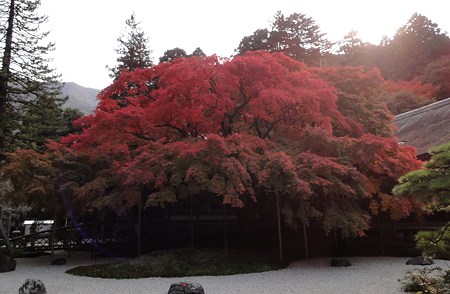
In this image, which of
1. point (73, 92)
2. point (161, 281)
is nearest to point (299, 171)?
point (161, 281)

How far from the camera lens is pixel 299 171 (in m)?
8.02

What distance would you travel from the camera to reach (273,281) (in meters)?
7.00

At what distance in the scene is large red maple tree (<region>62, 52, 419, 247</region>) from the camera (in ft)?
26.4

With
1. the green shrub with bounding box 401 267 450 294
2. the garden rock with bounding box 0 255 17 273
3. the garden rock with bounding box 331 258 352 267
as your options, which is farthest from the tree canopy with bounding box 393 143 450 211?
the garden rock with bounding box 0 255 17 273

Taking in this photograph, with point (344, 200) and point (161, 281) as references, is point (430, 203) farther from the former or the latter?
point (161, 281)

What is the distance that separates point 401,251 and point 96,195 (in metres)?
8.82

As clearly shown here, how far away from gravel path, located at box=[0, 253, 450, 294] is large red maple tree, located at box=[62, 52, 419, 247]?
3.64ft

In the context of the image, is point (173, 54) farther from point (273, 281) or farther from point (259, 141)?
point (273, 281)

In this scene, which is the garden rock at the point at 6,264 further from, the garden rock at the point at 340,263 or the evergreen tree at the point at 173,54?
the evergreen tree at the point at 173,54

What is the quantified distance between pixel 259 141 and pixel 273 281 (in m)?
3.41

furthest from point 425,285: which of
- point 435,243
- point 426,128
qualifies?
point 426,128

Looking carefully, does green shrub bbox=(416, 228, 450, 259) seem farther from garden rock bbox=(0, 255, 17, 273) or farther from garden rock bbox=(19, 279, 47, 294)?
garden rock bbox=(0, 255, 17, 273)

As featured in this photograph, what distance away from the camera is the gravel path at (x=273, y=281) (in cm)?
627

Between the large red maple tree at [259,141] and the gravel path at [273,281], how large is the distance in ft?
3.64
